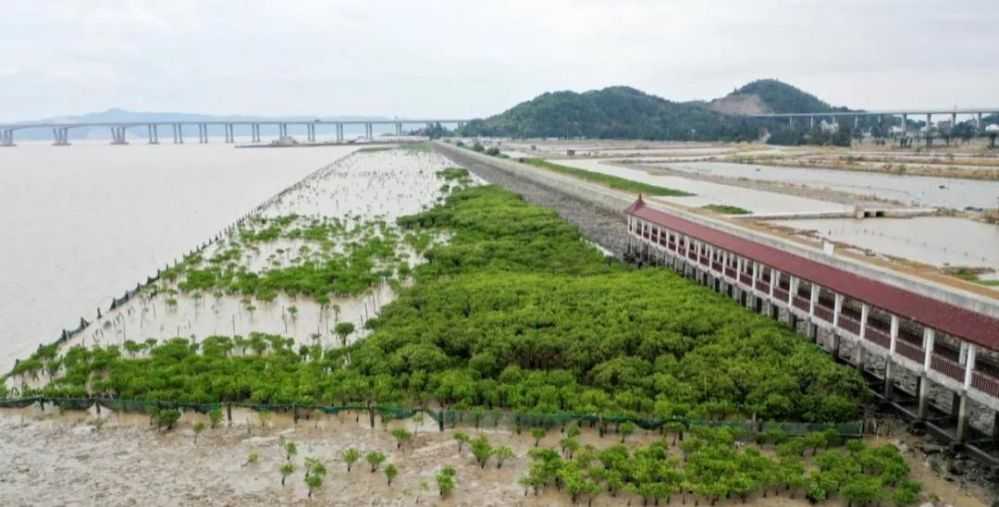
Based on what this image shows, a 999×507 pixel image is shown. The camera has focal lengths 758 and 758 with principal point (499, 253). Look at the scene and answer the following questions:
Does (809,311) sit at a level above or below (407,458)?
above

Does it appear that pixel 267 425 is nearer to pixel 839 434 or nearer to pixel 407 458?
pixel 407 458

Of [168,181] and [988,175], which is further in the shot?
[168,181]

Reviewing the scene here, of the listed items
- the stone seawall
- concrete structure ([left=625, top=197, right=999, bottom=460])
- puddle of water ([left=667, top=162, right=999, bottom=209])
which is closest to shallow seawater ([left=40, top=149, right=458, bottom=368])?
the stone seawall

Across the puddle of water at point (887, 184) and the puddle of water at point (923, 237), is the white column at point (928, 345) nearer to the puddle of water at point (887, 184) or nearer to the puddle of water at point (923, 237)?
the puddle of water at point (923, 237)

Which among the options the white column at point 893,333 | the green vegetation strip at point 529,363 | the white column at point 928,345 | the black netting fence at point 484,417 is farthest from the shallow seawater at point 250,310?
the white column at point 928,345

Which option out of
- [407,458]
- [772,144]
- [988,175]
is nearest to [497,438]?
[407,458]

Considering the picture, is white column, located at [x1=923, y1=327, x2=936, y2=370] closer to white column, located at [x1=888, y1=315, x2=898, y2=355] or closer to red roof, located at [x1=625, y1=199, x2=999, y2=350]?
red roof, located at [x1=625, y1=199, x2=999, y2=350]
